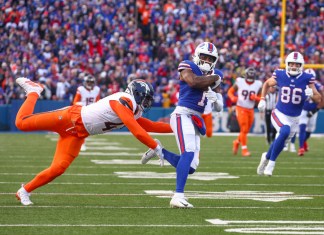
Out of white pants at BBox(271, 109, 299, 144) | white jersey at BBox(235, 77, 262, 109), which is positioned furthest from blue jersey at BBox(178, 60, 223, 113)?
white jersey at BBox(235, 77, 262, 109)

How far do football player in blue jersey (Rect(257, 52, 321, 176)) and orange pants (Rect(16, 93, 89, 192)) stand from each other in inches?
160

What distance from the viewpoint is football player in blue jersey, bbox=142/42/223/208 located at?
8242 millimetres

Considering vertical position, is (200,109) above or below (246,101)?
above

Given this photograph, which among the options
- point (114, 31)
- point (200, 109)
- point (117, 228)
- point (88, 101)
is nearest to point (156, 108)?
point (114, 31)

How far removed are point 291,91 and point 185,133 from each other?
13.4 feet

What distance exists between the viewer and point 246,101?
16.2 meters

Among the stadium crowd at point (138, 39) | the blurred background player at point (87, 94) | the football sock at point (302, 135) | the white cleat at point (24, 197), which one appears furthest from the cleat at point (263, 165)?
the stadium crowd at point (138, 39)

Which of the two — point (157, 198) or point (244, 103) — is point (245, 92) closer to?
point (244, 103)

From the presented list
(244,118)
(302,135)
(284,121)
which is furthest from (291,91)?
(302,135)

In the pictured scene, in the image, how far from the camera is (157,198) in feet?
29.6

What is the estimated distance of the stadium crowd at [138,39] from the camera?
24.3 metres

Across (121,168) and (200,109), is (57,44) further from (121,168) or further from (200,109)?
(200,109)

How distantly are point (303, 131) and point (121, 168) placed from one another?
5184 millimetres

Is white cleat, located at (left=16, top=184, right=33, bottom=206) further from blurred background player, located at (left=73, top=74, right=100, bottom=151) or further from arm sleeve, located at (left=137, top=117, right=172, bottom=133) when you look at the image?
blurred background player, located at (left=73, top=74, right=100, bottom=151)
